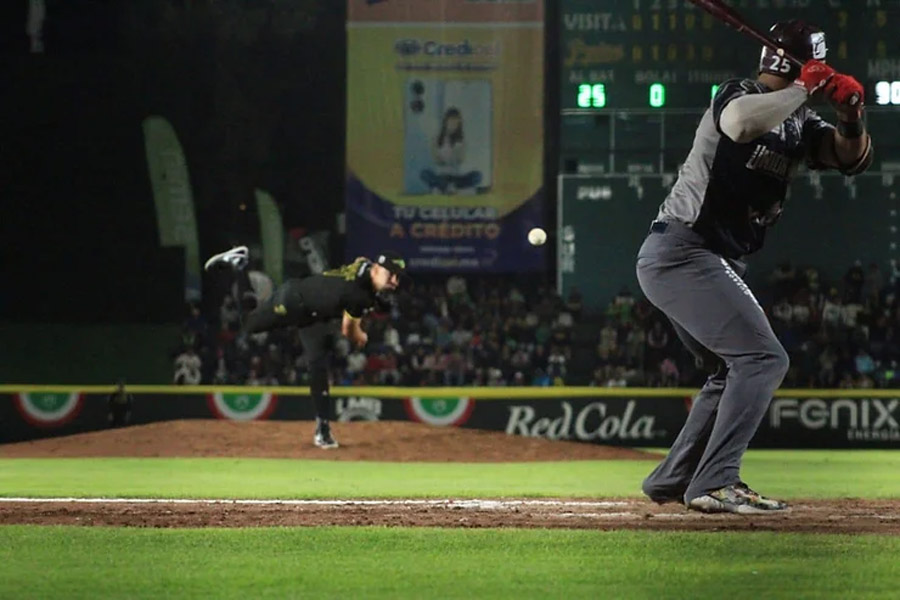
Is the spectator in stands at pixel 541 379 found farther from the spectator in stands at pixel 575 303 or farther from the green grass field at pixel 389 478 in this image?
the green grass field at pixel 389 478

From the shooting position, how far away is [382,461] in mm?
13781

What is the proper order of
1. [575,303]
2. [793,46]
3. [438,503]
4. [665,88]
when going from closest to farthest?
[793,46] → [438,503] → [665,88] → [575,303]

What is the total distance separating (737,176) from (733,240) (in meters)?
0.30

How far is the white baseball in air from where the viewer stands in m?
21.4

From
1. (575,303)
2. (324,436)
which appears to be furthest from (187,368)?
(324,436)

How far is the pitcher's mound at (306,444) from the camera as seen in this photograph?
46.7 ft

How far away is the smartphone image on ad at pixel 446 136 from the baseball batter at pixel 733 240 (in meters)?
15.6

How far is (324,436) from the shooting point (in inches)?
556

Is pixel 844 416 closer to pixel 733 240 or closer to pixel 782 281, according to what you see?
pixel 782 281

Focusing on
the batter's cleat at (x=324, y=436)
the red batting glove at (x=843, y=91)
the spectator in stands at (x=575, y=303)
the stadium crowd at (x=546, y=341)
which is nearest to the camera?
the red batting glove at (x=843, y=91)

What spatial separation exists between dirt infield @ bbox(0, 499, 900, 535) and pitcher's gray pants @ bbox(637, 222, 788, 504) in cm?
22

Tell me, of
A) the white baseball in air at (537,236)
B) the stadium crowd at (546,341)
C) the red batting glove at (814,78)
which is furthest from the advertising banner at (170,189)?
the red batting glove at (814,78)

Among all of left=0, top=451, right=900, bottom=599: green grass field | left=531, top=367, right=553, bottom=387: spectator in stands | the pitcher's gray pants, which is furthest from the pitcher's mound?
left=0, top=451, right=900, bottom=599: green grass field

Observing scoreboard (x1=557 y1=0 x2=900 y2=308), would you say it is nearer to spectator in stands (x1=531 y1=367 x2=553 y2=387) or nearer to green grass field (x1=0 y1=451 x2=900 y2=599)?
spectator in stands (x1=531 y1=367 x2=553 y2=387)
